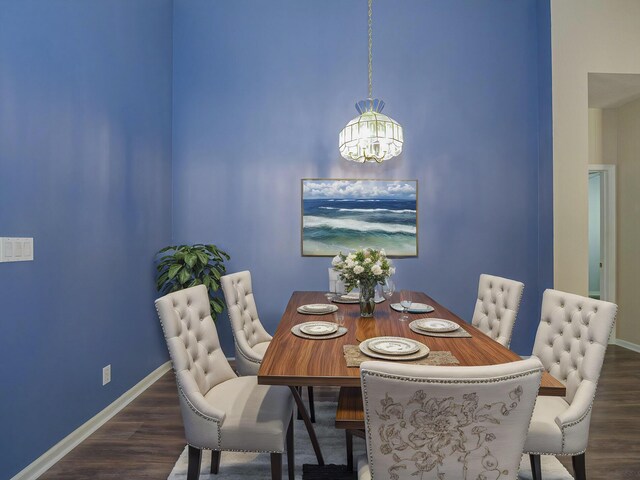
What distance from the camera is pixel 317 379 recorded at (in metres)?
1.27

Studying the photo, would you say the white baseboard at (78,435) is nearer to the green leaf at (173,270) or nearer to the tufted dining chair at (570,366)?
the green leaf at (173,270)

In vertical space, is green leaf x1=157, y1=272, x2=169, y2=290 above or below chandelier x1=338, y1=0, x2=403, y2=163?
below

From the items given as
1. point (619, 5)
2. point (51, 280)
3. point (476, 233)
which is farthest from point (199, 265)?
point (619, 5)

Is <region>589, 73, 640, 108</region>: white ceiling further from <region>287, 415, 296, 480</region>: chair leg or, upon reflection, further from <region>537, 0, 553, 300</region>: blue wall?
<region>287, 415, 296, 480</region>: chair leg

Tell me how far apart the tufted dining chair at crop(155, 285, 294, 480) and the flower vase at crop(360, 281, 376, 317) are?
26.6 inches

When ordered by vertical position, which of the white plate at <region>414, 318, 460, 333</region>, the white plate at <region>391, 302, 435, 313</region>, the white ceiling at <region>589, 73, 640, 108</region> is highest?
the white ceiling at <region>589, 73, 640, 108</region>

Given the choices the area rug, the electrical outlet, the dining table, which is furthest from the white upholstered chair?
the electrical outlet

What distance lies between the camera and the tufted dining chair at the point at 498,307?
2.26 metres

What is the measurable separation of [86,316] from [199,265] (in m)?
1.06

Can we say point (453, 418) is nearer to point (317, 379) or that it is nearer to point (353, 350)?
point (317, 379)

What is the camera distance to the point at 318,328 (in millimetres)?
1860

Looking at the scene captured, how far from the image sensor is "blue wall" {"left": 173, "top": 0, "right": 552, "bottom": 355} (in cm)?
368

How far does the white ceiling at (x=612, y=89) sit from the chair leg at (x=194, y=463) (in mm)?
4338

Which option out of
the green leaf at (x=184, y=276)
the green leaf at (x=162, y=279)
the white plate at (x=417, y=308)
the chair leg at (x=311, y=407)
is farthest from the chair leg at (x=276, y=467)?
the green leaf at (x=162, y=279)
